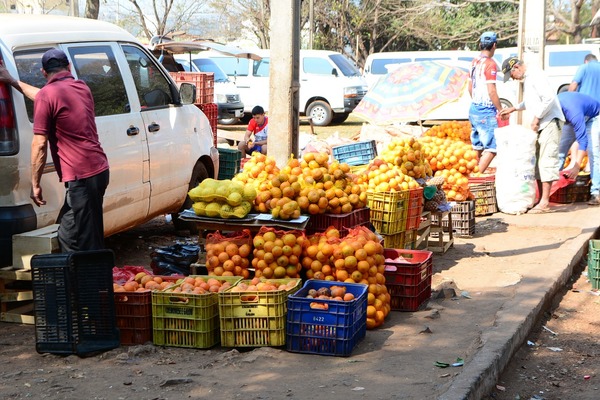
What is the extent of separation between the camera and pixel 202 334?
228 inches

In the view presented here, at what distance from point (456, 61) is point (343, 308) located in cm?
2347

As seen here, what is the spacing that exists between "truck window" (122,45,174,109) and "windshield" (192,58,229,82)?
17.2m

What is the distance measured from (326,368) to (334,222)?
6.37ft

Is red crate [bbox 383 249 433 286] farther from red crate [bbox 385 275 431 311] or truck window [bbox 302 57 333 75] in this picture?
truck window [bbox 302 57 333 75]

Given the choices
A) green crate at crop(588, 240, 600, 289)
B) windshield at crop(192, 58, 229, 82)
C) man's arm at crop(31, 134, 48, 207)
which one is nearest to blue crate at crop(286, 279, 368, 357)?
man's arm at crop(31, 134, 48, 207)

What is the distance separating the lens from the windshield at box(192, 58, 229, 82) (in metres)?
25.8

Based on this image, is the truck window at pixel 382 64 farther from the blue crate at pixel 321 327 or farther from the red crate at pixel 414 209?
the blue crate at pixel 321 327

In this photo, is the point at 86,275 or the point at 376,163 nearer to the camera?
the point at 86,275

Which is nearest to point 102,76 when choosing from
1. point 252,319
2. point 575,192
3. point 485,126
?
point 252,319

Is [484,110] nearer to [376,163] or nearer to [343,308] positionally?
[376,163]

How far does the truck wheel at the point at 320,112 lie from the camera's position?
26797 mm

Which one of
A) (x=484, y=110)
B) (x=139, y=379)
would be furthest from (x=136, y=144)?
(x=484, y=110)

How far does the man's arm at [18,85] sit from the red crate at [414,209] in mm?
3895

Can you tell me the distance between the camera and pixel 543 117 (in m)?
11.5
